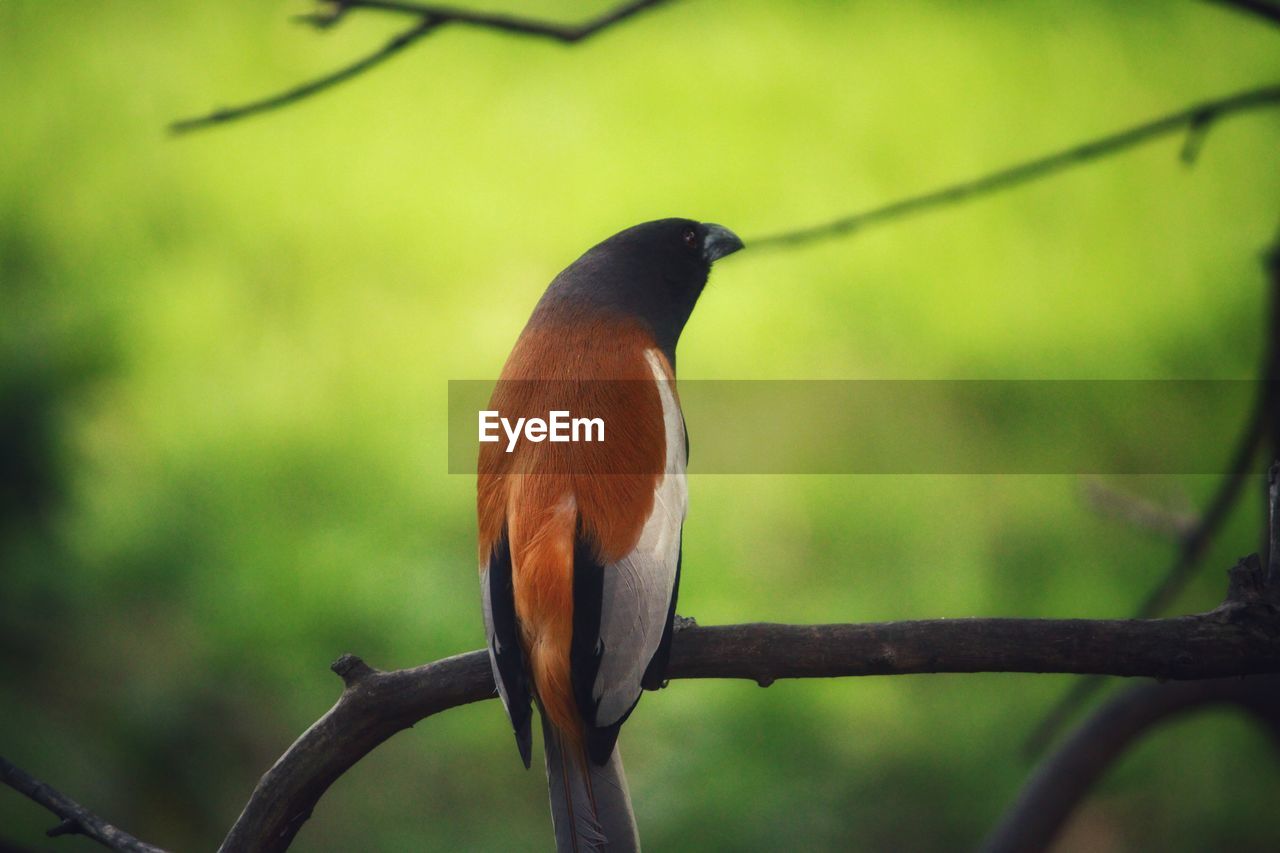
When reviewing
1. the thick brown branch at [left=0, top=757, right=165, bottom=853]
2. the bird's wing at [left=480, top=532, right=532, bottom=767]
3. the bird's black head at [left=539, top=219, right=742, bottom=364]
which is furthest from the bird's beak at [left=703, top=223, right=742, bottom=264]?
the thick brown branch at [left=0, top=757, right=165, bottom=853]

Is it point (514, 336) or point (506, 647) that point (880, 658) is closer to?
point (506, 647)

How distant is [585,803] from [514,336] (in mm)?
1396

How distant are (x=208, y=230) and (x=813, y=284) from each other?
1.29 m

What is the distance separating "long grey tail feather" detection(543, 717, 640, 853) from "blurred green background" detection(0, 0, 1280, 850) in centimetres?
85

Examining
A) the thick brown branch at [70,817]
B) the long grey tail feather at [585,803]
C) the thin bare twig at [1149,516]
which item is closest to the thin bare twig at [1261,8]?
the thin bare twig at [1149,516]

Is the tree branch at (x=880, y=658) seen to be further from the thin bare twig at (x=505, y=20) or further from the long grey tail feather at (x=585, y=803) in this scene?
the thin bare twig at (x=505, y=20)

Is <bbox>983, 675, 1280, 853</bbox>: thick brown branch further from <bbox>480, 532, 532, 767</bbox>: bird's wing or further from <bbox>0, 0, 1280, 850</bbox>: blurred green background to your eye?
<bbox>480, 532, 532, 767</bbox>: bird's wing

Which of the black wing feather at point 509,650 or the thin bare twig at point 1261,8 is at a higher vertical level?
the thin bare twig at point 1261,8

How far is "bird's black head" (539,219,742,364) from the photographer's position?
4.01 feet

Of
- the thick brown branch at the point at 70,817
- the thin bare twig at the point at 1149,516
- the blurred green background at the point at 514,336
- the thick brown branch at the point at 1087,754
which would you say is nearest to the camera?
the thick brown branch at the point at 70,817

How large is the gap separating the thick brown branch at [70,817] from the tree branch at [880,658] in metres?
0.08

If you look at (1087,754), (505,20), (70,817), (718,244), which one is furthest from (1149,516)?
(70,817)

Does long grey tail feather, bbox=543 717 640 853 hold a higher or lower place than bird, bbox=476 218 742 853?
lower

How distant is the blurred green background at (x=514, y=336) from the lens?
192 centimetres
